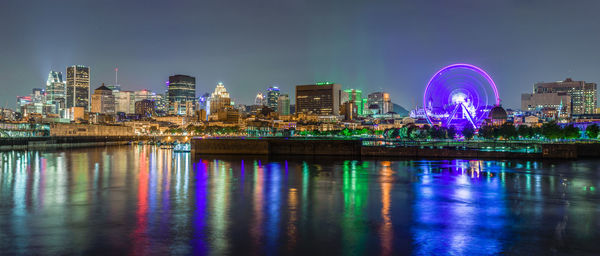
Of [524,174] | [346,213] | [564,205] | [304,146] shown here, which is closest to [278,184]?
[346,213]

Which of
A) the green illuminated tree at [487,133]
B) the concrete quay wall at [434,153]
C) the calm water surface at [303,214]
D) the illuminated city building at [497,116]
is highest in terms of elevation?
the illuminated city building at [497,116]

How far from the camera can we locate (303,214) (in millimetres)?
25766

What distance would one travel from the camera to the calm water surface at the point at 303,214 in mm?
19328

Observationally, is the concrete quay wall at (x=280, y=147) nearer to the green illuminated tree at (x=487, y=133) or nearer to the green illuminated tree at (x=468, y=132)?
the green illuminated tree at (x=468, y=132)

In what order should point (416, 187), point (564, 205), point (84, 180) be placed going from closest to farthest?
point (564, 205)
point (416, 187)
point (84, 180)

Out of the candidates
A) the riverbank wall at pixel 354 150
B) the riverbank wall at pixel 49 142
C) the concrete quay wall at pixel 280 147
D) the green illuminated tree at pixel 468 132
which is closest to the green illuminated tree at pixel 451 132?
the green illuminated tree at pixel 468 132

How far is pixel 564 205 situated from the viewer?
95.1 ft

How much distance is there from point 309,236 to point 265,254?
3218mm

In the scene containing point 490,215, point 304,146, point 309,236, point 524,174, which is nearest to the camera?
point 309,236

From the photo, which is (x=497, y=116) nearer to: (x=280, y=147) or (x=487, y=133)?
(x=487, y=133)

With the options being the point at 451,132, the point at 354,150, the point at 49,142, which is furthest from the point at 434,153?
the point at 49,142

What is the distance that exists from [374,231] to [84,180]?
98.4 ft

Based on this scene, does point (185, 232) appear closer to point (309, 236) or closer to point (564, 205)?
point (309, 236)

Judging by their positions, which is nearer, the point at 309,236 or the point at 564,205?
the point at 309,236
